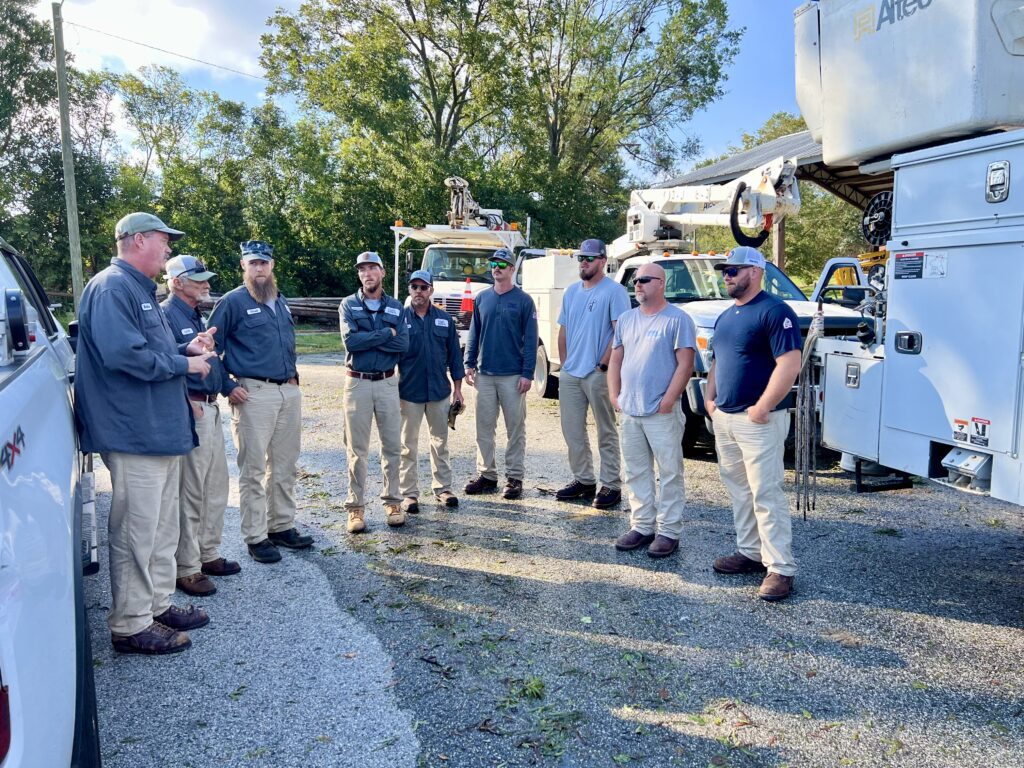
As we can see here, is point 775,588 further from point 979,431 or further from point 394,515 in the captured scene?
point 394,515

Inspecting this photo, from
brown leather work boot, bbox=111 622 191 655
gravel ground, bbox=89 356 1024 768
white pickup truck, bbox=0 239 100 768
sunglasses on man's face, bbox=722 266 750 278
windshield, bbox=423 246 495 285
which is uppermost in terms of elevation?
windshield, bbox=423 246 495 285

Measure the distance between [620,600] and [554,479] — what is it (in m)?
2.80

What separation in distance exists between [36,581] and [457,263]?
12643mm

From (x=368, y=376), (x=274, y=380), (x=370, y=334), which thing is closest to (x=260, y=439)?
(x=274, y=380)

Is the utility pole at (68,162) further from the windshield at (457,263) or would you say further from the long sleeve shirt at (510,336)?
the long sleeve shirt at (510,336)

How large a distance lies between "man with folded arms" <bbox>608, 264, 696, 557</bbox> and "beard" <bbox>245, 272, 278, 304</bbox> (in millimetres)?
2460

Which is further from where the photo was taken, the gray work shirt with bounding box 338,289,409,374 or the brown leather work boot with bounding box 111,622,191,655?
the gray work shirt with bounding box 338,289,409,374

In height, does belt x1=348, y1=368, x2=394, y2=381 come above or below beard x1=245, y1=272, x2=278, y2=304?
below

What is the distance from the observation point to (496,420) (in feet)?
21.9

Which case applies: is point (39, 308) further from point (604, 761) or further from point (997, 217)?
point (997, 217)

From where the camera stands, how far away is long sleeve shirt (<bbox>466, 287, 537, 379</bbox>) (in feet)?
21.6

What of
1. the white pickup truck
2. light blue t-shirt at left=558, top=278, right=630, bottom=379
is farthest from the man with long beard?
light blue t-shirt at left=558, top=278, right=630, bottom=379

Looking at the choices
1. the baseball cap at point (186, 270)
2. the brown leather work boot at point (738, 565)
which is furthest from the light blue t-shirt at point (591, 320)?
the baseball cap at point (186, 270)

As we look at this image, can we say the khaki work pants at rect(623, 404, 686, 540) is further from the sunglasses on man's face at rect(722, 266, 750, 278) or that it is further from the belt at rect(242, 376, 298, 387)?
the belt at rect(242, 376, 298, 387)
